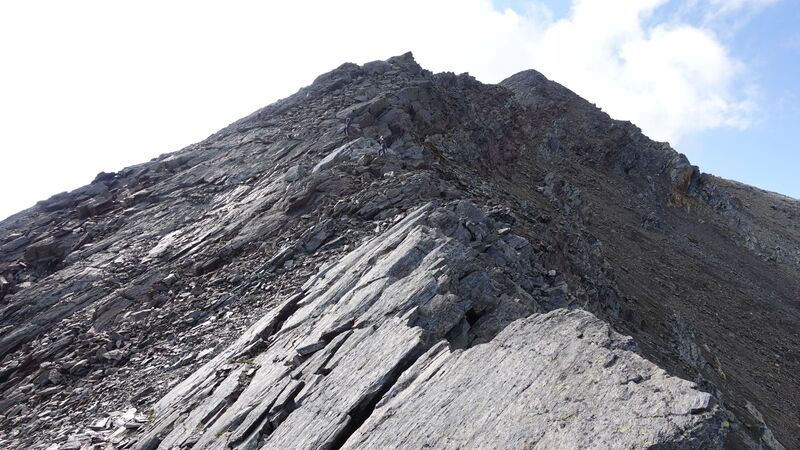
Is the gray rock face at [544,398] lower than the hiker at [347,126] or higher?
lower

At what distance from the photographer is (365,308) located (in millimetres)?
15750

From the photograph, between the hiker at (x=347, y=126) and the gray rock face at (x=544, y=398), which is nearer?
the gray rock face at (x=544, y=398)

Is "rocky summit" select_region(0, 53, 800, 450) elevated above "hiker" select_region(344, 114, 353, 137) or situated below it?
below

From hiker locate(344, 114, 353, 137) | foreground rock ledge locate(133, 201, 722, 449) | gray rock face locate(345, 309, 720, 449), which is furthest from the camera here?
hiker locate(344, 114, 353, 137)

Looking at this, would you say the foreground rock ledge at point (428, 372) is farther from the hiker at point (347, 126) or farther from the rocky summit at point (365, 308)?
the hiker at point (347, 126)

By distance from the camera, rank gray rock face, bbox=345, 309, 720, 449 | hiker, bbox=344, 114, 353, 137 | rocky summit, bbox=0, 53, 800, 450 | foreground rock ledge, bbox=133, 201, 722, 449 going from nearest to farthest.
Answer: gray rock face, bbox=345, 309, 720, 449 → foreground rock ledge, bbox=133, 201, 722, 449 → rocky summit, bbox=0, 53, 800, 450 → hiker, bbox=344, 114, 353, 137

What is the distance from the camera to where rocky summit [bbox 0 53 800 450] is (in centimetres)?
1112

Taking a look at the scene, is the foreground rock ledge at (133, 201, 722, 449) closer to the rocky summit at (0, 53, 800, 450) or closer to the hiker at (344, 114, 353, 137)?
the rocky summit at (0, 53, 800, 450)

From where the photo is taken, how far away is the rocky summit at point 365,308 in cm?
1112

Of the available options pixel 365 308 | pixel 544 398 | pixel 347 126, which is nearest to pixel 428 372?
pixel 544 398

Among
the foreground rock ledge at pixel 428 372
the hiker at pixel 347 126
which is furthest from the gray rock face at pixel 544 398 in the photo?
the hiker at pixel 347 126

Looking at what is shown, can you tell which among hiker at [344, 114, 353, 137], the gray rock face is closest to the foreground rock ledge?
the gray rock face

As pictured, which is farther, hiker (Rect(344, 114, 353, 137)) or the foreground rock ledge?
hiker (Rect(344, 114, 353, 137))

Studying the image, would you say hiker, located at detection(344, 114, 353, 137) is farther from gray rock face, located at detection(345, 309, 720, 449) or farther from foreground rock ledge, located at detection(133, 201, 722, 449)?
gray rock face, located at detection(345, 309, 720, 449)
